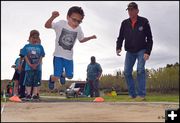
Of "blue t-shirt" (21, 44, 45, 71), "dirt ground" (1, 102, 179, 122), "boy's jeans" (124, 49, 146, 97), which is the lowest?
"dirt ground" (1, 102, 179, 122)

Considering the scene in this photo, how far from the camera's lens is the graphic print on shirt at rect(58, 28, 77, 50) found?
407cm

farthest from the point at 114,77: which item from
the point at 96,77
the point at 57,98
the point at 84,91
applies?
the point at 57,98

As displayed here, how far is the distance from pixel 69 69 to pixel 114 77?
517mm

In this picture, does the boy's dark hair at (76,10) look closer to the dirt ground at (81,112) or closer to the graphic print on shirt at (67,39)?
the graphic print on shirt at (67,39)

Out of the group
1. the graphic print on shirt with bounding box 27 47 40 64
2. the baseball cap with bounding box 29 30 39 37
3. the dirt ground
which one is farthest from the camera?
the graphic print on shirt with bounding box 27 47 40 64

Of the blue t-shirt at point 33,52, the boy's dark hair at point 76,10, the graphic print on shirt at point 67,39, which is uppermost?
the boy's dark hair at point 76,10

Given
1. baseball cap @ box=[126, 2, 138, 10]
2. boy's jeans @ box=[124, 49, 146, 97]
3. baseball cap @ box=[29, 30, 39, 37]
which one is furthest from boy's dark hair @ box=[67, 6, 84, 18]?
boy's jeans @ box=[124, 49, 146, 97]

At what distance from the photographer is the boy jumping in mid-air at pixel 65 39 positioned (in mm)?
4055

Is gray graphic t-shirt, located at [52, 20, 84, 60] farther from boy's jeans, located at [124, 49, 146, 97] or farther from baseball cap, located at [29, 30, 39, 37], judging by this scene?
boy's jeans, located at [124, 49, 146, 97]

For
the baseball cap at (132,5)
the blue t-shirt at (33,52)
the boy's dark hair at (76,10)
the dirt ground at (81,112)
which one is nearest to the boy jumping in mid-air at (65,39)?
the boy's dark hair at (76,10)

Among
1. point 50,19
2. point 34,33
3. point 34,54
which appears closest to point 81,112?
point 34,54

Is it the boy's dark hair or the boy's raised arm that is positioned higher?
the boy's dark hair

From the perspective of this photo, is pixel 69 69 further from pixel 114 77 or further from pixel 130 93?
pixel 130 93

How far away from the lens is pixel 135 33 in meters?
4.22
